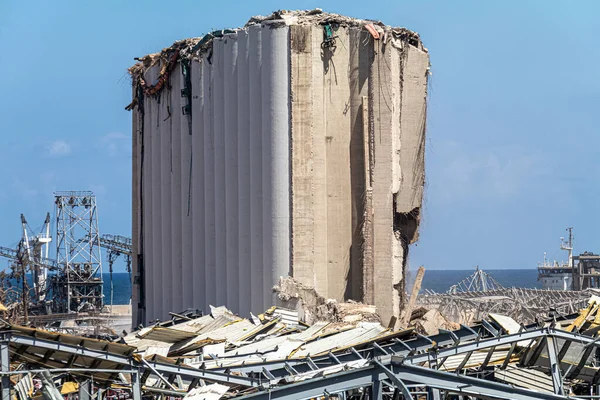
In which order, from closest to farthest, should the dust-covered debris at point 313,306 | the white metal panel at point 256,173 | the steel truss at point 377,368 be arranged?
1. the steel truss at point 377,368
2. the dust-covered debris at point 313,306
3. the white metal panel at point 256,173

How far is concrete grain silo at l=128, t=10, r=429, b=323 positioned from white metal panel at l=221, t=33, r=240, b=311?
38 mm

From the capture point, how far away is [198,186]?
34.0m

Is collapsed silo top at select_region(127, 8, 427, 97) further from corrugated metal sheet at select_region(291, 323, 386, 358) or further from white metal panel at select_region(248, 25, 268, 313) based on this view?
corrugated metal sheet at select_region(291, 323, 386, 358)

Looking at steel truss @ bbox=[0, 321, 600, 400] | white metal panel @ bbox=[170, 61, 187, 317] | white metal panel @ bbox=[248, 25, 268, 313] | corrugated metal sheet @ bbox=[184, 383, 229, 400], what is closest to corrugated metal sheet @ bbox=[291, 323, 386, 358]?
steel truss @ bbox=[0, 321, 600, 400]

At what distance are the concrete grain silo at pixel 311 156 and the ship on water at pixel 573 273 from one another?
5677 centimetres

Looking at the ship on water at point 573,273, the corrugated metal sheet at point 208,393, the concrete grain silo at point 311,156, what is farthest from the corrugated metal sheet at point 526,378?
the ship on water at point 573,273

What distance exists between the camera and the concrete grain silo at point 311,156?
29484 mm

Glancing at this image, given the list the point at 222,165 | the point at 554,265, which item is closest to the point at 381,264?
the point at 222,165

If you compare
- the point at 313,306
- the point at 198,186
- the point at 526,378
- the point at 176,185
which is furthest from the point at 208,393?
the point at 176,185

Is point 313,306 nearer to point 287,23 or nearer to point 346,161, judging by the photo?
point 346,161

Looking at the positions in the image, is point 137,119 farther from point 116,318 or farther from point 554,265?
point 554,265

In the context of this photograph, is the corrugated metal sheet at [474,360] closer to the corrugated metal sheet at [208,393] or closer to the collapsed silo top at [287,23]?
the corrugated metal sheet at [208,393]

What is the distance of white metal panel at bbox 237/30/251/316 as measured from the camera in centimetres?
3062

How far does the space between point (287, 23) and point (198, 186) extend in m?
7.43
